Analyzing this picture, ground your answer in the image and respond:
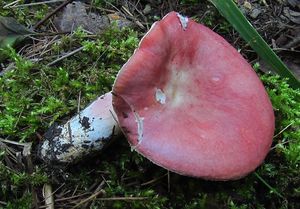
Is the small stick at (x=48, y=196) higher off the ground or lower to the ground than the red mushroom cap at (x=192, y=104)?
lower

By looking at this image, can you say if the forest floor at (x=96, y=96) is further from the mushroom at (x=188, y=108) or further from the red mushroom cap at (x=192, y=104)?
the red mushroom cap at (x=192, y=104)

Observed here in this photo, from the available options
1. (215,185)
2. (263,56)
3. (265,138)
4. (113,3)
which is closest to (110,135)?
(215,185)

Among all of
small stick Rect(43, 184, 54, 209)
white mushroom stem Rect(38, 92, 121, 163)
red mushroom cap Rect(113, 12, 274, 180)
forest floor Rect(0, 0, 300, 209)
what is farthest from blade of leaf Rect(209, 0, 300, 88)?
small stick Rect(43, 184, 54, 209)

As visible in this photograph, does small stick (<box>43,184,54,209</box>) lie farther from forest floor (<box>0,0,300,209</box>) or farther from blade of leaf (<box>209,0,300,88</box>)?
blade of leaf (<box>209,0,300,88</box>)

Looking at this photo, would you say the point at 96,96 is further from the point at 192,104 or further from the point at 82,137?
the point at 192,104

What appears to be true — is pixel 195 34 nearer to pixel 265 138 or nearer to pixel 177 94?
pixel 177 94

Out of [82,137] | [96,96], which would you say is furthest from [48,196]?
[96,96]

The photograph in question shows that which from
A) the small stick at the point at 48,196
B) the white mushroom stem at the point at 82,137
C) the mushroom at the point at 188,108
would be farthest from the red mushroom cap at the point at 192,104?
the small stick at the point at 48,196
